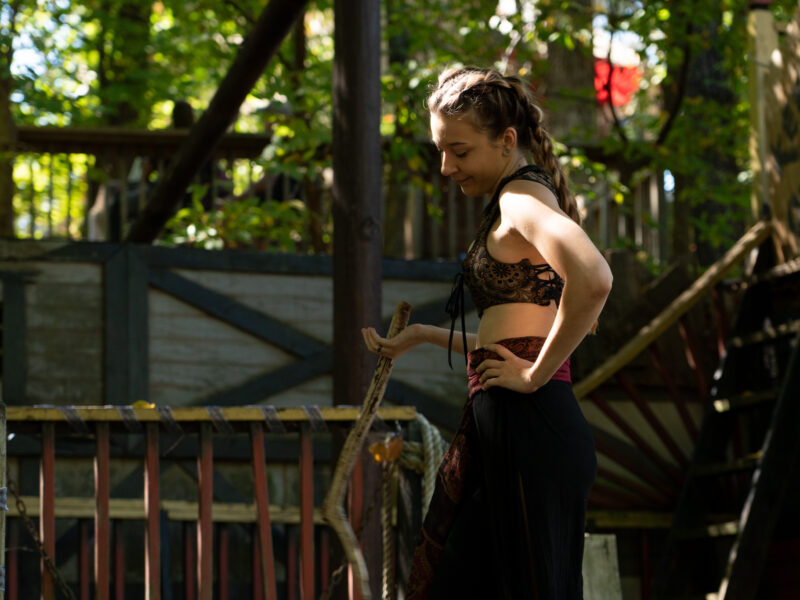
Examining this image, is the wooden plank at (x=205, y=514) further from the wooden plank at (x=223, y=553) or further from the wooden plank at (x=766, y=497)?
the wooden plank at (x=766, y=497)

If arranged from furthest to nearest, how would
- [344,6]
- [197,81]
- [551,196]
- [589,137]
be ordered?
[197,81]
[589,137]
[344,6]
[551,196]

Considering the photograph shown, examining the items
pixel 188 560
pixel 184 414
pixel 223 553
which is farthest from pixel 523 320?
pixel 223 553

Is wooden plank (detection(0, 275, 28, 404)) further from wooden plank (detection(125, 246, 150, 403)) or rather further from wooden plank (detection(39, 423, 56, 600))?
wooden plank (detection(39, 423, 56, 600))

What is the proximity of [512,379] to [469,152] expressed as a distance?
483 mm

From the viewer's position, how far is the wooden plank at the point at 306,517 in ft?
11.5

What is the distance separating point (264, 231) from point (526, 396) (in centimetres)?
624

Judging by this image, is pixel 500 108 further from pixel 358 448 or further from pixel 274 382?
pixel 274 382

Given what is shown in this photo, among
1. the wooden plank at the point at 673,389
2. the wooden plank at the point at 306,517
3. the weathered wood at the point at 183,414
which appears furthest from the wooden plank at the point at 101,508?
the wooden plank at the point at 673,389

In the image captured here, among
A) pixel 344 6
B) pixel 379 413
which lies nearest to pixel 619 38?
pixel 344 6

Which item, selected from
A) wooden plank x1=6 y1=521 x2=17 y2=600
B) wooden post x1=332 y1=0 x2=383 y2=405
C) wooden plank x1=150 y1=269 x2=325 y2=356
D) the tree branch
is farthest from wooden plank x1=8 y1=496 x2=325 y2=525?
the tree branch

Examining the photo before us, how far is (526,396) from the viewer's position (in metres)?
2.32

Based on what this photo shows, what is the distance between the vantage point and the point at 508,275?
7.66ft

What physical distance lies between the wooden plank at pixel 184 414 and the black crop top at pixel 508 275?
1183mm

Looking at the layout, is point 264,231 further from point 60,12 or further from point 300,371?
point 60,12
